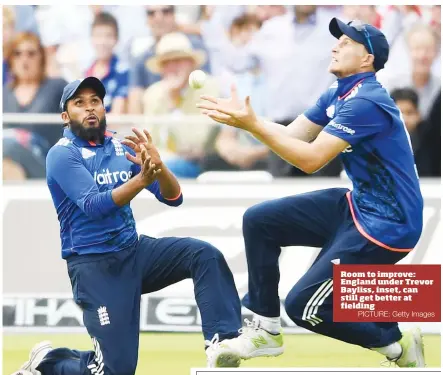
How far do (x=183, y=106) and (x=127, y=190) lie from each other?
275 centimetres

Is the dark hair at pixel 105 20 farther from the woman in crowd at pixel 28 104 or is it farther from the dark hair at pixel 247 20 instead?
the dark hair at pixel 247 20

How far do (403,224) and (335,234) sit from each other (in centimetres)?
39

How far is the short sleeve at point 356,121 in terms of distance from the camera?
219 inches

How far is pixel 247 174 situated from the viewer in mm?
8117

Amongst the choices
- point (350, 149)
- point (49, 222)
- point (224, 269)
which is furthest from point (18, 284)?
point (350, 149)

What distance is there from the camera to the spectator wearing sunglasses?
805 centimetres

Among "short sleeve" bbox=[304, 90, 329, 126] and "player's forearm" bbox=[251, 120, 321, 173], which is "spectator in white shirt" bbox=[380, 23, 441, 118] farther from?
"player's forearm" bbox=[251, 120, 321, 173]

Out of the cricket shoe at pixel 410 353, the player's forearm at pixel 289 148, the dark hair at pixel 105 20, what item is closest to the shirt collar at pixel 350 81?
the player's forearm at pixel 289 148

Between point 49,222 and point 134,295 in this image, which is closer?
point 134,295

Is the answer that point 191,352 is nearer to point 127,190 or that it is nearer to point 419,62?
point 127,190

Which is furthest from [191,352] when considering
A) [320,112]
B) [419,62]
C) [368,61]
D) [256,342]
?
[419,62]

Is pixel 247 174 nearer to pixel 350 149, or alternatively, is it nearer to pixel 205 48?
pixel 205 48

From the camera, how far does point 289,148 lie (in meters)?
5.42
